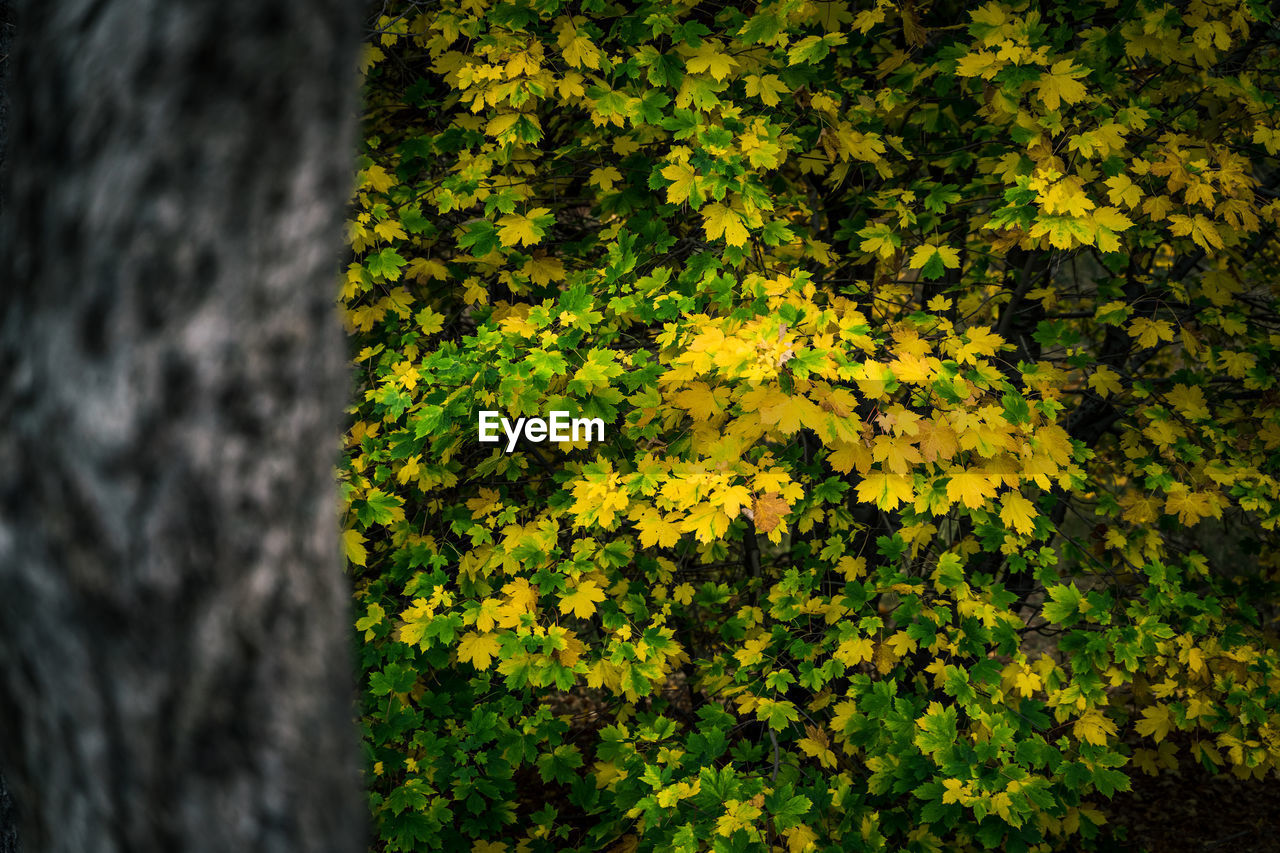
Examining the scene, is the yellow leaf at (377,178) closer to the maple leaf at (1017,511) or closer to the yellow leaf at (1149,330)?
the maple leaf at (1017,511)

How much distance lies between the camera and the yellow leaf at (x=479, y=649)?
3.74 metres

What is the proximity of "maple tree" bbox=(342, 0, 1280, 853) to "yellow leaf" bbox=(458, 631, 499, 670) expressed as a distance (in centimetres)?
1

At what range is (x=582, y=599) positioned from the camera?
3832mm

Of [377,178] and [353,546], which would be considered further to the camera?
[377,178]

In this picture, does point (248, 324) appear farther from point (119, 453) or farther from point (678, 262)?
point (678, 262)

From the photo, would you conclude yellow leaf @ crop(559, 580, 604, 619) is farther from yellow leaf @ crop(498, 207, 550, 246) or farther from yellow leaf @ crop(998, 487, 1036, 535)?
yellow leaf @ crop(998, 487, 1036, 535)

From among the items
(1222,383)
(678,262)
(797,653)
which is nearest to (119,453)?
(797,653)

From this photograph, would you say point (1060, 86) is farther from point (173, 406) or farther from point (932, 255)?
point (173, 406)

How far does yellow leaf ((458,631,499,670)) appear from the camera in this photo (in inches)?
147

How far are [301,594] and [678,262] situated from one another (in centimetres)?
396

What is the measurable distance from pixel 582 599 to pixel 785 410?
1243mm

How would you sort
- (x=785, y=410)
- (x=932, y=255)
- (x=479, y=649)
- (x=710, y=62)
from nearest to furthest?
(x=785, y=410)
(x=479, y=649)
(x=710, y=62)
(x=932, y=255)

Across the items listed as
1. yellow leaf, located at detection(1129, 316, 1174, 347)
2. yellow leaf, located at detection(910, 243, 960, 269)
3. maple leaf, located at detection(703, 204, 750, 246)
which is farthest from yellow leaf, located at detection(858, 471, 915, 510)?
yellow leaf, located at detection(1129, 316, 1174, 347)

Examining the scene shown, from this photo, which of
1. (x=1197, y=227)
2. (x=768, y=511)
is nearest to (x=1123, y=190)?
(x=1197, y=227)
